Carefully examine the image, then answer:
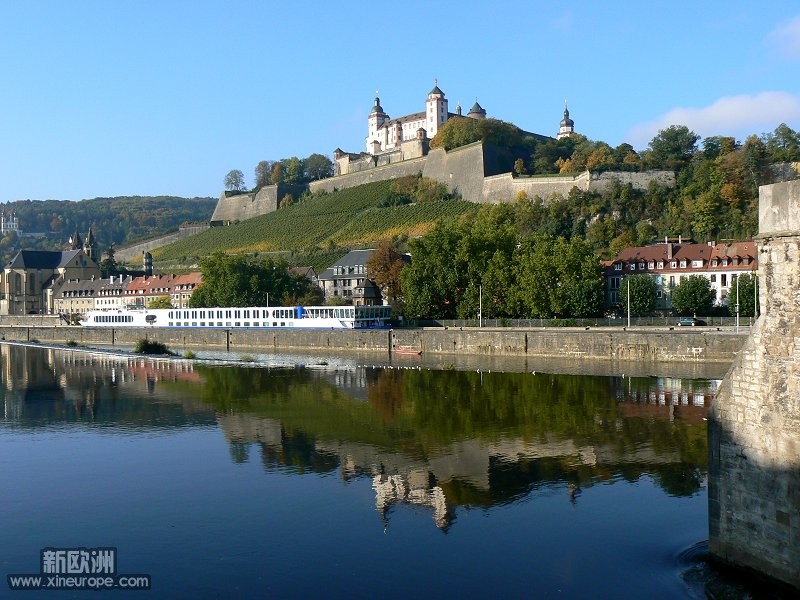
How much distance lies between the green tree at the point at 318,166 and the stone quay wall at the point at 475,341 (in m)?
65.4

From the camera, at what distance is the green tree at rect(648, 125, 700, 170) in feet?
257

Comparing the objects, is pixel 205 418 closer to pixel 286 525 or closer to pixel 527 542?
pixel 286 525

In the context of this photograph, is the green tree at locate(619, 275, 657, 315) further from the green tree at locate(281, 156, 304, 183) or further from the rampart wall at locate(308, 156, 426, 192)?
the green tree at locate(281, 156, 304, 183)

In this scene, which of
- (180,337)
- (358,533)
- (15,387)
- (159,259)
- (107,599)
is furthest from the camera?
(159,259)

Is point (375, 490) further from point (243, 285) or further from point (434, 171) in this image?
point (434, 171)

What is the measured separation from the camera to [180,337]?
228 feet

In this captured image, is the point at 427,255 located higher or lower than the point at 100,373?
higher

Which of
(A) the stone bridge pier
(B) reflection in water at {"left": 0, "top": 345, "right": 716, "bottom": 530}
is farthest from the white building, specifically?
(A) the stone bridge pier

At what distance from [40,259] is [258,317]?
51.4m

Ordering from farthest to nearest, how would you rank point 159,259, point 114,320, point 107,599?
point 159,259
point 114,320
point 107,599

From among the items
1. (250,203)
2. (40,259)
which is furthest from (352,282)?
(250,203)

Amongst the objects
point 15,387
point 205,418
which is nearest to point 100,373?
point 15,387

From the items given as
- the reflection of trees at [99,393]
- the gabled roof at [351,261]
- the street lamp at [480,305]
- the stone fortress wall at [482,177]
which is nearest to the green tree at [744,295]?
the street lamp at [480,305]

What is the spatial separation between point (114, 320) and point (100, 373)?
35874 millimetres
